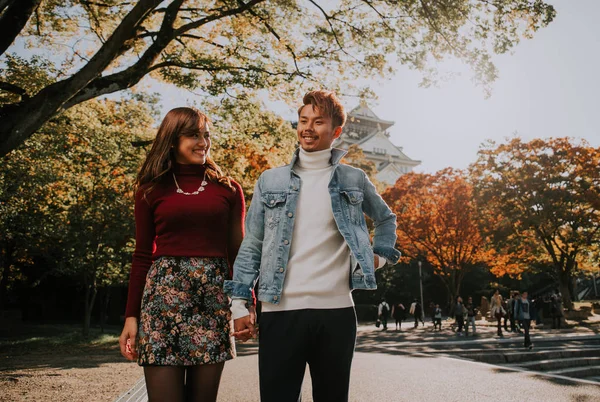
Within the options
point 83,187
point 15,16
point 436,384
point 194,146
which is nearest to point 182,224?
point 194,146

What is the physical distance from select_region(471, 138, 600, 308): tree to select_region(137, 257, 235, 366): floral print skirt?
79.5 feet

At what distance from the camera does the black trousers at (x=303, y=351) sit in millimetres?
2248

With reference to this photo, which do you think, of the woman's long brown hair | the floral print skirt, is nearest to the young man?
the floral print skirt

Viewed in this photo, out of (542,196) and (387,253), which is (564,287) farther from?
(387,253)

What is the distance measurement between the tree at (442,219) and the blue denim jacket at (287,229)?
86.8 ft

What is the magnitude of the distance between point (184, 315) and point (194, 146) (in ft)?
2.96

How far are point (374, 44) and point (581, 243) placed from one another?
721 inches

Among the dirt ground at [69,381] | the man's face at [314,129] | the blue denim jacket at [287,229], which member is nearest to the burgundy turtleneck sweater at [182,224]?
the blue denim jacket at [287,229]

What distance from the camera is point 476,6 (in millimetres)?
9375

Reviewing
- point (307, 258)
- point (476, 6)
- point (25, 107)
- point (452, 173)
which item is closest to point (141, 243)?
point (307, 258)

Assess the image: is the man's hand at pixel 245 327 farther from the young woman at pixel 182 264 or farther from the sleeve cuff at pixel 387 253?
the sleeve cuff at pixel 387 253

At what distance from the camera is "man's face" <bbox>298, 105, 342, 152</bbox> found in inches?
100

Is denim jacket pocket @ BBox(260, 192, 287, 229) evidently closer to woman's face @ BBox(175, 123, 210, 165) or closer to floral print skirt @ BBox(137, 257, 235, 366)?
floral print skirt @ BBox(137, 257, 235, 366)

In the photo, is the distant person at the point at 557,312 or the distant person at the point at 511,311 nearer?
the distant person at the point at 511,311
